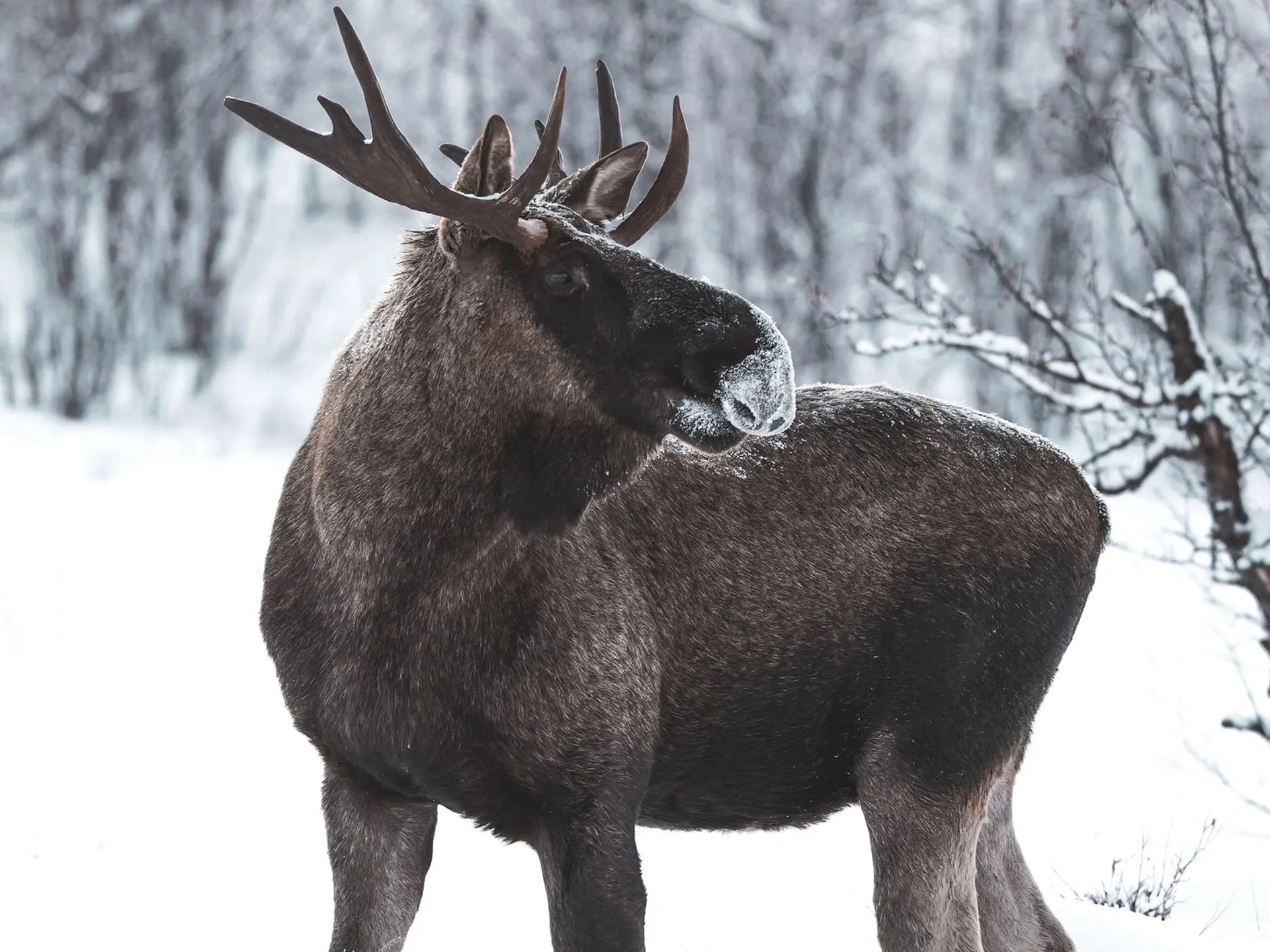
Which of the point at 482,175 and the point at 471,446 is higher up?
the point at 482,175

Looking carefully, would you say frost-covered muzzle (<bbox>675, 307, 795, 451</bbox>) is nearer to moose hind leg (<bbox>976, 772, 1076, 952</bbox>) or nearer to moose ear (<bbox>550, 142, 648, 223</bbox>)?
moose ear (<bbox>550, 142, 648, 223</bbox>)

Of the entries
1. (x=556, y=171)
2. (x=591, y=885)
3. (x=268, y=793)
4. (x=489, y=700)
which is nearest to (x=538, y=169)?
(x=556, y=171)

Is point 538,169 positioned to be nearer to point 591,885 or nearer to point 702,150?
point 591,885

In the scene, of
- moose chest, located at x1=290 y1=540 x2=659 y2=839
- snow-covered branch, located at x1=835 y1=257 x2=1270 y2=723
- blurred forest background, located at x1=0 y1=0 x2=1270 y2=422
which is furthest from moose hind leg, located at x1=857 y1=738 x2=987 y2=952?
blurred forest background, located at x1=0 y1=0 x2=1270 y2=422

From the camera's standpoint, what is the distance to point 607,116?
3.78m

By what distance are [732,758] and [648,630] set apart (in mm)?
405

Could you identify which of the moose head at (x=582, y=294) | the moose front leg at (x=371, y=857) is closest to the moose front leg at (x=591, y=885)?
the moose front leg at (x=371, y=857)

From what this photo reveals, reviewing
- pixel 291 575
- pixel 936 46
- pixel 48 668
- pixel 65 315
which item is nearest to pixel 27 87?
pixel 65 315

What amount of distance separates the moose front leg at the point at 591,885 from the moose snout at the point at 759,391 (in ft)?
3.05

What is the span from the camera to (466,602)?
10.5ft

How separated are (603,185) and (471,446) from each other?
757 millimetres

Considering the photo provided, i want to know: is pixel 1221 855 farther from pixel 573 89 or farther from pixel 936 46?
pixel 936 46

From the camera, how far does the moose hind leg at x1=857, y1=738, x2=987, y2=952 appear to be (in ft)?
11.5

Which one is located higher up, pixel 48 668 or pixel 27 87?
pixel 27 87
